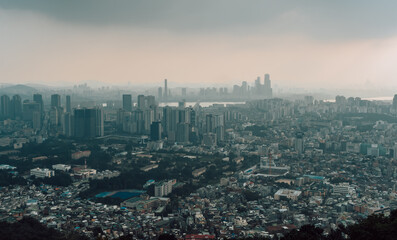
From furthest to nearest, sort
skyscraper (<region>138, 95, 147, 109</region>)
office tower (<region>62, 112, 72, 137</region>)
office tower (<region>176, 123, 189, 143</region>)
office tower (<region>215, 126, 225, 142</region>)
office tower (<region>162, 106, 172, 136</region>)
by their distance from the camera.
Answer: skyscraper (<region>138, 95, 147, 109</region>)
office tower (<region>162, 106, 172, 136</region>)
office tower (<region>62, 112, 72, 137</region>)
office tower (<region>215, 126, 225, 142</region>)
office tower (<region>176, 123, 189, 143</region>)

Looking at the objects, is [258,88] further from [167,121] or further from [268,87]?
[167,121]

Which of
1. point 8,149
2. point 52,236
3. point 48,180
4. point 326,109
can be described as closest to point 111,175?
point 48,180

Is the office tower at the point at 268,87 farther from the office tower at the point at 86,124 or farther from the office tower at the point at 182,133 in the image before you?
the office tower at the point at 86,124

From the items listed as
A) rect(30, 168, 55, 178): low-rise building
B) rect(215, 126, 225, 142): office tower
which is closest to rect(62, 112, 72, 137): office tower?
rect(215, 126, 225, 142): office tower

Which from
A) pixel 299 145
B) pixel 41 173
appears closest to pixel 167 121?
pixel 299 145

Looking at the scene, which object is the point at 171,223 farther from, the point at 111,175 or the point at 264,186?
the point at 111,175

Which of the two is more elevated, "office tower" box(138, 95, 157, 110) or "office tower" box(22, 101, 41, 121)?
"office tower" box(138, 95, 157, 110)

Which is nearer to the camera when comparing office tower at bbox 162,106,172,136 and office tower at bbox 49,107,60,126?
office tower at bbox 162,106,172,136

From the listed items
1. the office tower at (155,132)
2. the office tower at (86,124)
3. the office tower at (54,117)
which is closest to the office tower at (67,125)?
the office tower at (86,124)

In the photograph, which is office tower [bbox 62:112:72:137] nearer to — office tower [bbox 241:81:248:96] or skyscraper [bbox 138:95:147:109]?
skyscraper [bbox 138:95:147:109]
